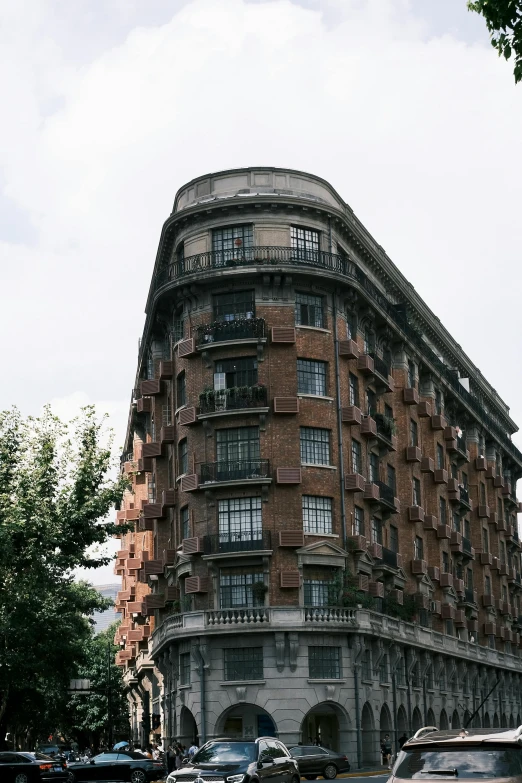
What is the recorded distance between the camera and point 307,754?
44.8m

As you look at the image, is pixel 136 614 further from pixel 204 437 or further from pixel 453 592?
pixel 204 437

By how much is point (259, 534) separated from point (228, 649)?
212 inches

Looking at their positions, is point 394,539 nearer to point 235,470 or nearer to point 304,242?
A: point 235,470

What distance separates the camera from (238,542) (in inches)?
2045

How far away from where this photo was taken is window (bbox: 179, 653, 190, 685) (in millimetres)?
52688

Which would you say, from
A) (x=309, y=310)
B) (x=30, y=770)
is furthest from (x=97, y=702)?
(x=30, y=770)

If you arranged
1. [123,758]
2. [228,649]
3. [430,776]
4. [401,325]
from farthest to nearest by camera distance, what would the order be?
[401,325] → [228,649] → [123,758] → [430,776]

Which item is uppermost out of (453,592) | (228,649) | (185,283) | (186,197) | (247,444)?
(186,197)

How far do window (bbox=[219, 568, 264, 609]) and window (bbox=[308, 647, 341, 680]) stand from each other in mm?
3415

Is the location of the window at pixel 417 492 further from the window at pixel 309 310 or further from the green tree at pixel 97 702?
the green tree at pixel 97 702

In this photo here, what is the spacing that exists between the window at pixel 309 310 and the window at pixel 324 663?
618 inches

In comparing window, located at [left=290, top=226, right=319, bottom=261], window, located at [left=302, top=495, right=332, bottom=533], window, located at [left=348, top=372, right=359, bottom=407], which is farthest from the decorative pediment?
window, located at [left=290, top=226, right=319, bottom=261]

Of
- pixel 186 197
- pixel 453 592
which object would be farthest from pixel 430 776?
pixel 453 592

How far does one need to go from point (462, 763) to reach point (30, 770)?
31.0 meters
